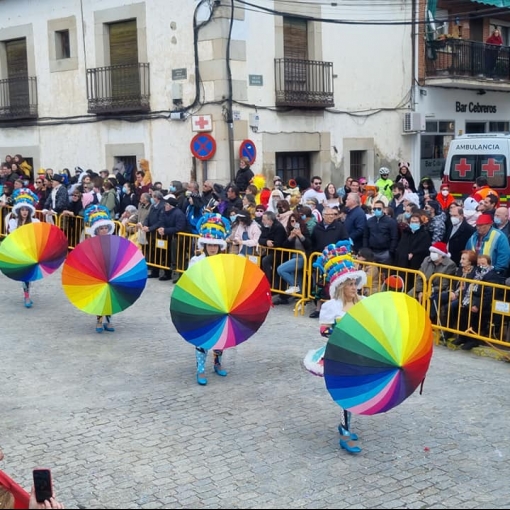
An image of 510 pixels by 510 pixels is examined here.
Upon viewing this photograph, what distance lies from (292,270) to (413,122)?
1111cm

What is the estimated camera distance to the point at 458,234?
11.5 meters

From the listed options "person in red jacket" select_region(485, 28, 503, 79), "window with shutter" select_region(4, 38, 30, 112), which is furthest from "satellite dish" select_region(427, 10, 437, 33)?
"window with shutter" select_region(4, 38, 30, 112)

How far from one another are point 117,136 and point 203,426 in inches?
550

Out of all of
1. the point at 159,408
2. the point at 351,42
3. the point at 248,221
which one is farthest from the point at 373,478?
the point at 351,42

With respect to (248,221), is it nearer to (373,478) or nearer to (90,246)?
(90,246)

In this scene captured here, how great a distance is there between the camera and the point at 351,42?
2094cm

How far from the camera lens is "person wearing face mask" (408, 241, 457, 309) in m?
10.6

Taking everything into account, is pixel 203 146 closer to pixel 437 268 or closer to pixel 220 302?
pixel 437 268

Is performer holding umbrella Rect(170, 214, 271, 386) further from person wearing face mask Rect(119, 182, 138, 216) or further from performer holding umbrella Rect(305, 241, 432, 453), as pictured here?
person wearing face mask Rect(119, 182, 138, 216)

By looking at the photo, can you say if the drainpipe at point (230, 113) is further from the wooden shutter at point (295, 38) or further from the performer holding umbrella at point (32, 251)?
the performer holding umbrella at point (32, 251)

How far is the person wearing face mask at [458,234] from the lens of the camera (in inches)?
451

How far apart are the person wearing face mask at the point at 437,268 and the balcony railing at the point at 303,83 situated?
910cm

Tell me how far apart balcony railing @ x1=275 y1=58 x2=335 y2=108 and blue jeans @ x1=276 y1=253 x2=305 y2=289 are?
7.51 meters

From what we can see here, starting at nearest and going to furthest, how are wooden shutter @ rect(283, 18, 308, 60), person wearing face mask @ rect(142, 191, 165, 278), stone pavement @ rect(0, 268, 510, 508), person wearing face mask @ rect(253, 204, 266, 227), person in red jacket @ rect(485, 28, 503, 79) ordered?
stone pavement @ rect(0, 268, 510, 508) → person wearing face mask @ rect(253, 204, 266, 227) → person wearing face mask @ rect(142, 191, 165, 278) → wooden shutter @ rect(283, 18, 308, 60) → person in red jacket @ rect(485, 28, 503, 79)
